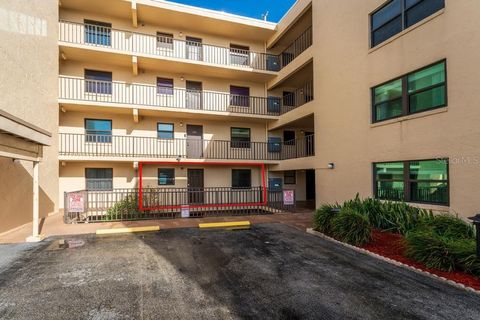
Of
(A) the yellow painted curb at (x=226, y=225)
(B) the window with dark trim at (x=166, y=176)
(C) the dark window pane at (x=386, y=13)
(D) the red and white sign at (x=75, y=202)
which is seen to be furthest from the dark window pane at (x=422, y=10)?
(D) the red and white sign at (x=75, y=202)

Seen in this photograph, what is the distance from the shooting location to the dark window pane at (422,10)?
8.06m

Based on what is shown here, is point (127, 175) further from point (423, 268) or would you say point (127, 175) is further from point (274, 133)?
point (423, 268)

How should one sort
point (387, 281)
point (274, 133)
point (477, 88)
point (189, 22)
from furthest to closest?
point (274, 133), point (189, 22), point (477, 88), point (387, 281)

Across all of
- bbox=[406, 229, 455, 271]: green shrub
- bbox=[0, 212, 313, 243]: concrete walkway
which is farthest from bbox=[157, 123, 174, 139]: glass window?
bbox=[406, 229, 455, 271]: green shrub

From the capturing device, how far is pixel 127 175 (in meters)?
15.6

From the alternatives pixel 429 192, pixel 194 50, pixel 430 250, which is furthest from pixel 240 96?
pixel 430 250

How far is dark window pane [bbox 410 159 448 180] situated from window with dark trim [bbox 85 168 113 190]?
15.2 meters

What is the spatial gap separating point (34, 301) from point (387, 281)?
6.60 m

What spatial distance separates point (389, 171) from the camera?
973 cm

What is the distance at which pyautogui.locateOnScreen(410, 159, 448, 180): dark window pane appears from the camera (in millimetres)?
7879

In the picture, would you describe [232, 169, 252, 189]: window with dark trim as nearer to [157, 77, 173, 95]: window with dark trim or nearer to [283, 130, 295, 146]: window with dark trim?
[283, 130, 295, 146]: window with dark trim

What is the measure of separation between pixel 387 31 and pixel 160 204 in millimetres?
14192

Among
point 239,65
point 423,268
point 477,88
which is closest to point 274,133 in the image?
point 239,65

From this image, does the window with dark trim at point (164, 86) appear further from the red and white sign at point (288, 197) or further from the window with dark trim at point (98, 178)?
the red and white sign at point (288, 197)
